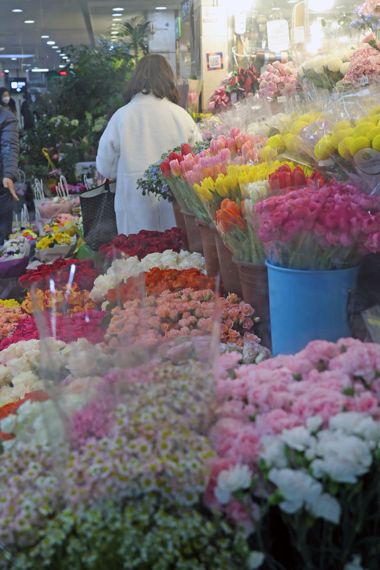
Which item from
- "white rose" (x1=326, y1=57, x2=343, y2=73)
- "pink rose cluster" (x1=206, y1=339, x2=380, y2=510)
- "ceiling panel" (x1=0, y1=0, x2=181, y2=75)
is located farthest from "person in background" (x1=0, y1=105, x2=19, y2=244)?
"pink rose cluster" (x1=206, y1=339, x2=380, y2=510)

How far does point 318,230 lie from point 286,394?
0.62 m

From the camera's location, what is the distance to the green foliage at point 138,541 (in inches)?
41.8

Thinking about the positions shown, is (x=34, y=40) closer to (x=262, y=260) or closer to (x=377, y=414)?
(x=262, y=260)

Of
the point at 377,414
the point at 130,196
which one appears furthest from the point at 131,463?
the point at 130,196

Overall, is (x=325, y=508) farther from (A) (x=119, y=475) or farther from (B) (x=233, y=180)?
(B) (x=233, y=180)

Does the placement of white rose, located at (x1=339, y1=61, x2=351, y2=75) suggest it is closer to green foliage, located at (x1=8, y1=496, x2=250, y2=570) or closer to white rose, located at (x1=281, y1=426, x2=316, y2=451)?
white rose, located at (x1=281, y1=426, x2=316, y2=451)

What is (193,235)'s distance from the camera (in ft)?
11.0

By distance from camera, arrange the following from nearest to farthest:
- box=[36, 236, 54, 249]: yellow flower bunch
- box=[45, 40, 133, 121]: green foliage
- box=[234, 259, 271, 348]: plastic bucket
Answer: box=[234, 259, 271, 348]: plastic bucket, box=[36, 236, 54, 249]: yellow flower bunch, box=[45, 40, 133, 121]: green foliage

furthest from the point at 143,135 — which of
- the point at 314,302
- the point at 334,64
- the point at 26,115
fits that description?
the point at 26,115

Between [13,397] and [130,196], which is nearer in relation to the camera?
[13,397]

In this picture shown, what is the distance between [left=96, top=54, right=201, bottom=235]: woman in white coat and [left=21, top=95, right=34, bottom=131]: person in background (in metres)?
4.21

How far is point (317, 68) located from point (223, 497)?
129 inches

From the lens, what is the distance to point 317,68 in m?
3.96

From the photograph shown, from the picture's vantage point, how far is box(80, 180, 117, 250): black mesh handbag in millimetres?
4895
